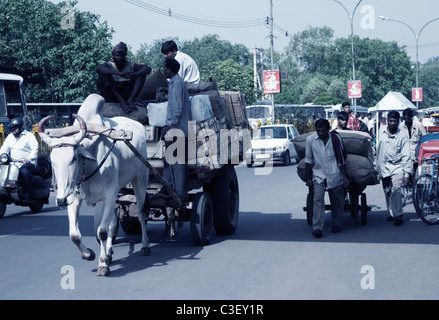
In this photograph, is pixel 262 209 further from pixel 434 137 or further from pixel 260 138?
pixel 260 138

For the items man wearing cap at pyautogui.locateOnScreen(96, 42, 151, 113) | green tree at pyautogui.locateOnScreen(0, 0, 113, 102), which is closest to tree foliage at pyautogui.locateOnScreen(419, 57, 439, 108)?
green tree at pyautogui.locateOnScreen(0, 0, 113, 102)

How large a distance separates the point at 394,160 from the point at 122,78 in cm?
482

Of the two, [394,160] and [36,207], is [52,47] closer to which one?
[36,207]

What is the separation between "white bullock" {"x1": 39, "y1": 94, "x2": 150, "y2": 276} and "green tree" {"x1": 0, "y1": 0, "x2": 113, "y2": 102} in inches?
1337

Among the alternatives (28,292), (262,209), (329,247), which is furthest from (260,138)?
(28,292)

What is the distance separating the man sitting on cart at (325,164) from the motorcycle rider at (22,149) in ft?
20.1

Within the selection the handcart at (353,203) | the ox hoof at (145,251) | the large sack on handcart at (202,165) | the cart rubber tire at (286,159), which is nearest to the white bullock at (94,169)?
the ox hoof at (145,251)

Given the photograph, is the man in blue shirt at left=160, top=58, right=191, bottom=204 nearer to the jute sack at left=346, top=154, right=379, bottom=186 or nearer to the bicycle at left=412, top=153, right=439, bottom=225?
the jute sack at left=346, top=154, right=379, bottom=186

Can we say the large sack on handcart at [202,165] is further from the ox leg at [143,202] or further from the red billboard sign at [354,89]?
the red billboard sign at [354,89]

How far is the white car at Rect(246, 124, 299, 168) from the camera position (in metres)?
28.0

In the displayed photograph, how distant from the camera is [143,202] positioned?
28.8ft

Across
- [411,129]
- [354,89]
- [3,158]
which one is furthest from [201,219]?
[354,89]

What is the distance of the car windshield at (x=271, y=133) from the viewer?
2927cm

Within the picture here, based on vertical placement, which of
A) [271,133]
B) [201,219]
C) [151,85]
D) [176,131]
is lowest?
[201,219]
